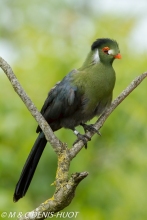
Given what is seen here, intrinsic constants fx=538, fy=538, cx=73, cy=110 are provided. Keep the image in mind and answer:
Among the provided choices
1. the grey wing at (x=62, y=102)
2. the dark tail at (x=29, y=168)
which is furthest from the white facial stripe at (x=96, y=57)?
the dark tail at (x=29, y=168)

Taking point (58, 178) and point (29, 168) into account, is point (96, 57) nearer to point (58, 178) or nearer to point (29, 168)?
point (29, 168)

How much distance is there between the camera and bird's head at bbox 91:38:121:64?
453cm

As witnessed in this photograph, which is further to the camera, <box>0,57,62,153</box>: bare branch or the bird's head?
the bird's head

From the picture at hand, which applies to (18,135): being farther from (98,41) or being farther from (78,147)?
(78,147)

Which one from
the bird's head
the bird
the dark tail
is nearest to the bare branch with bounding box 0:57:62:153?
the dark tail

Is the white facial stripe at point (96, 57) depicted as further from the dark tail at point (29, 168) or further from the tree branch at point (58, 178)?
the tree branch at point (58, 178)

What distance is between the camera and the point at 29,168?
4.27 m

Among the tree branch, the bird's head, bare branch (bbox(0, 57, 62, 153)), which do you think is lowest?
the tree branch

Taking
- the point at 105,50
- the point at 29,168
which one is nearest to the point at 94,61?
the point at 105,50

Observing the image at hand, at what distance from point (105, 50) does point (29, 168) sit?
Result: 1185 millimetres

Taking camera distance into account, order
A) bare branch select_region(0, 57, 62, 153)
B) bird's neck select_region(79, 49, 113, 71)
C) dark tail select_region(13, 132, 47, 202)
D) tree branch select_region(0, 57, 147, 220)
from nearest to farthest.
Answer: tree branch select_region(0, 57, 147, 220)
bare branch select_region(0, 57, 62, 153)
dark tail select_region(13, 132, 47, 202)
bird's neck select_region(79, 49, 113, 71)

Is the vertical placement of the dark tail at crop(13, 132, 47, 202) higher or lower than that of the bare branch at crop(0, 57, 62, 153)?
higher

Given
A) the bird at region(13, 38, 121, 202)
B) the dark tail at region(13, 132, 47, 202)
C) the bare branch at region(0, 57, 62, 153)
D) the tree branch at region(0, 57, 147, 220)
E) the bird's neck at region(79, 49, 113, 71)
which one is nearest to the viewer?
the tree branch at region(0, 57, 147, 220)

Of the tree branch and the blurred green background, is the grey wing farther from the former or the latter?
the tree branch
